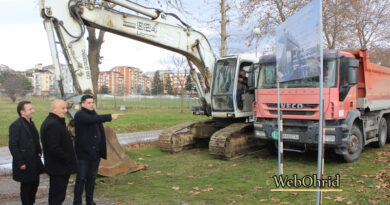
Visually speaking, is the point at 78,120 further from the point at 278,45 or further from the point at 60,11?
the point at 278,45

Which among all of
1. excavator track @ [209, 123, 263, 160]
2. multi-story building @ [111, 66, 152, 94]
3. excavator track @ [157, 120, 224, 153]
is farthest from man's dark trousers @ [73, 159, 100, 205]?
multi-story building @ [111, 66, 152, 94]

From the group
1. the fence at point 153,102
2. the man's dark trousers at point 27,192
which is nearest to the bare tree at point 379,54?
the fence at point 153,102

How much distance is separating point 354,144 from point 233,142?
3.21 meters

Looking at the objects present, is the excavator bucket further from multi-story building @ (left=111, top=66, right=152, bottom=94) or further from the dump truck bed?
multi-story building @ (left=111, top=66, right=152, bottom=94)

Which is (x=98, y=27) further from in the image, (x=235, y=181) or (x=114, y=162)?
(x=235, y=181)

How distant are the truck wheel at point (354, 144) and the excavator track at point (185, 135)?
14.0 feet

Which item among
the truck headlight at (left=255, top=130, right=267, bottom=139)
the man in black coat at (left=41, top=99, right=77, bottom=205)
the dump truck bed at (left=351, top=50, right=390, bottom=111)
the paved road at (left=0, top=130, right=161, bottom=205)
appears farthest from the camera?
the dump truck bed at (left=351, top=50, right=390, bottom=111)

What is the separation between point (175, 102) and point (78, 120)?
111ft

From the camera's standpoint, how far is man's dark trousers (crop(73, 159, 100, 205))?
4969 millimetres

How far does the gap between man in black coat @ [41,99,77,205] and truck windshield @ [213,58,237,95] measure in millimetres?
5933

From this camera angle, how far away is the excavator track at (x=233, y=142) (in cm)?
880

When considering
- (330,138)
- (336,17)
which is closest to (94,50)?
(330,138)

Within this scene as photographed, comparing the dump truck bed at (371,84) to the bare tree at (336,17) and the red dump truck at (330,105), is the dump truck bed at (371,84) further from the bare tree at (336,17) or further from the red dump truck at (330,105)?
the bare tree at (336,17)

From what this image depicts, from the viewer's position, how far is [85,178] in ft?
16.6
